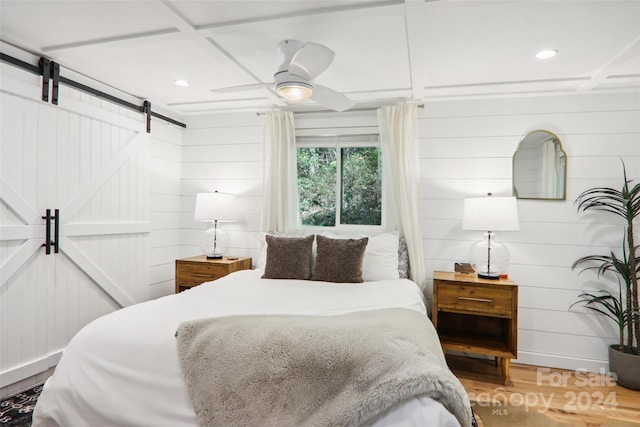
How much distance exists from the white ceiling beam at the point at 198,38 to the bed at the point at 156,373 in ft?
5.53

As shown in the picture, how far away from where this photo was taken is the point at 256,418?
56.6 inches

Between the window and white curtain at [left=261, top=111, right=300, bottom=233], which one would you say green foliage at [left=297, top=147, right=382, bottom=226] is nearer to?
the window

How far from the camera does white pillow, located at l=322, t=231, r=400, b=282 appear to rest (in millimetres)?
3154

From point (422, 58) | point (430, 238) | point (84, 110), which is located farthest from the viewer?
point (430, 238)

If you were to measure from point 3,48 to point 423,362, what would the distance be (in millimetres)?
3275

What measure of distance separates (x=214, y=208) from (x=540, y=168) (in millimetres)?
3183

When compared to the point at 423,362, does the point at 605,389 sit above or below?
below

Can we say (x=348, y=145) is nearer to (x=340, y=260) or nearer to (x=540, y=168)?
(x=340, y=260)

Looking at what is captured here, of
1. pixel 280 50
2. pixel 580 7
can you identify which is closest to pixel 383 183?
pixel 280 50

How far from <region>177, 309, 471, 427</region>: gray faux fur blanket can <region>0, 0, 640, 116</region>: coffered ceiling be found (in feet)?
5.62

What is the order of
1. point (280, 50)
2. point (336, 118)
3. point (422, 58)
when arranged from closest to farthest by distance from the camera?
point (280, 50), point (422, 58), point (336, 118)

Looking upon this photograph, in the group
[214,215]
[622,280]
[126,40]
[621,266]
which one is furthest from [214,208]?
[622,280]

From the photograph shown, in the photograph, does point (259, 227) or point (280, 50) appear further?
point (259, 227)

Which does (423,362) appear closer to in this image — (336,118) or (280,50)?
(280,50)
